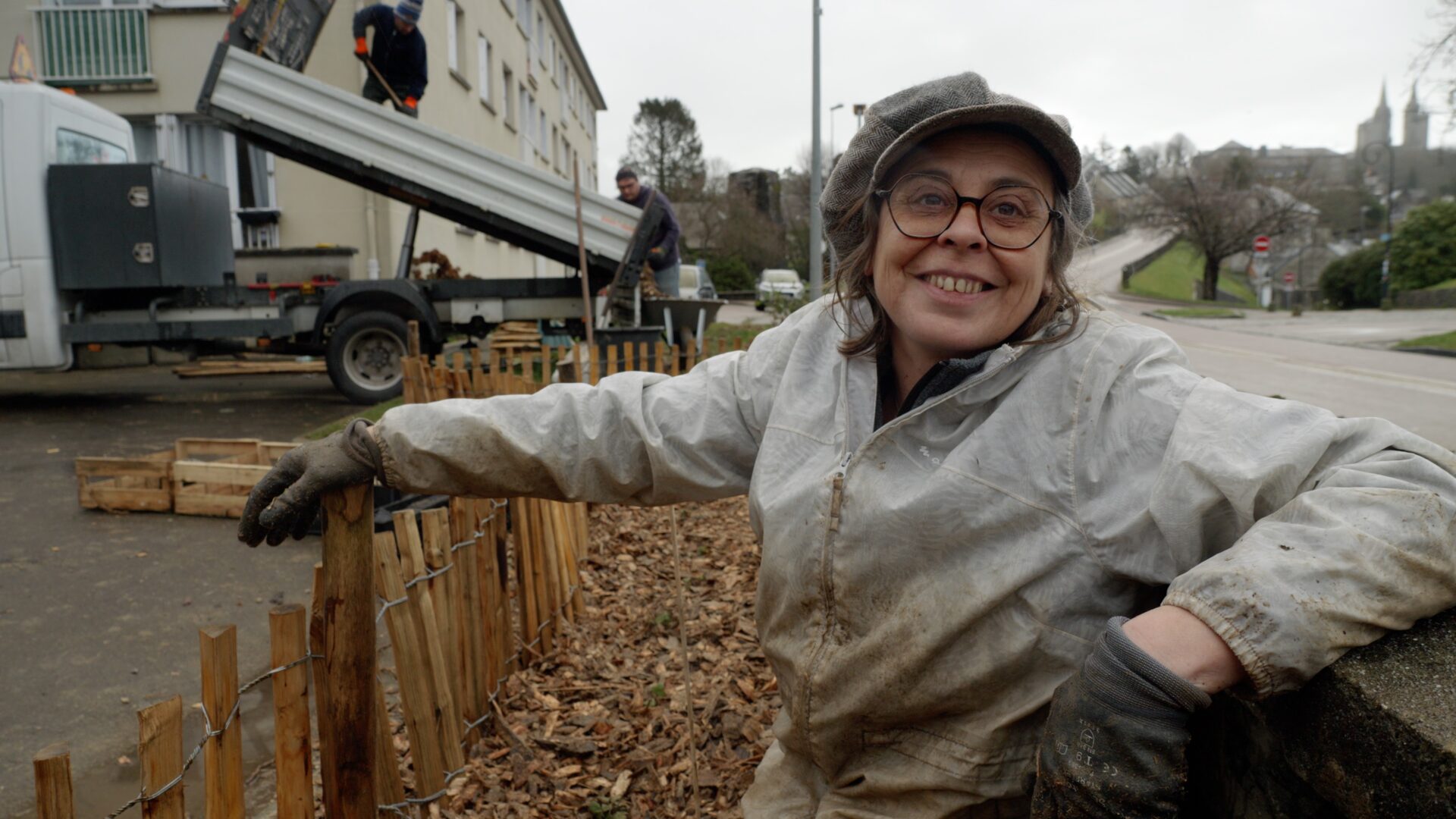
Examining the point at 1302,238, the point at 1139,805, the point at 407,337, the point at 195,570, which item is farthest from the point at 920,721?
the point at 1302,238

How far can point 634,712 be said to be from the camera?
3379 millimetres

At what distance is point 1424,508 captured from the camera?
1193mm

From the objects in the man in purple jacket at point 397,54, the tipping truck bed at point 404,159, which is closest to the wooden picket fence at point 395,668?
the tipping truck bed at point 404,159

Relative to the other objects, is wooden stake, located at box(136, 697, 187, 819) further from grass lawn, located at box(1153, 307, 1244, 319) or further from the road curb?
grass lawn, located at box(1153, 307, 1244, 319)

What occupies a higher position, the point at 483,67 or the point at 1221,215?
the point at 483,67

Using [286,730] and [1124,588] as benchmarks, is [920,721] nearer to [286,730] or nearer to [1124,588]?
[1124,588]

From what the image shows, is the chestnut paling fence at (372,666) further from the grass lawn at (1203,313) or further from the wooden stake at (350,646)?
the grass lawn at (1203,313)

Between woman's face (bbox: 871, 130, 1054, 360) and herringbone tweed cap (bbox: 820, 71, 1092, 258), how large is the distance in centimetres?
3

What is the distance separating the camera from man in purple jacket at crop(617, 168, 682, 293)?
1010 centimetres

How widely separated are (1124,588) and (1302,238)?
186 ft

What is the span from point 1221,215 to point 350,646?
4862cm

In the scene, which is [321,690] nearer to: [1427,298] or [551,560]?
[551,560]

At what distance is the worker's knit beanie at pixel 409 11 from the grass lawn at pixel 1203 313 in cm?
2500

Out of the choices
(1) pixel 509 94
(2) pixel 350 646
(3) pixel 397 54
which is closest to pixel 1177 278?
(1) pixel 509 94
